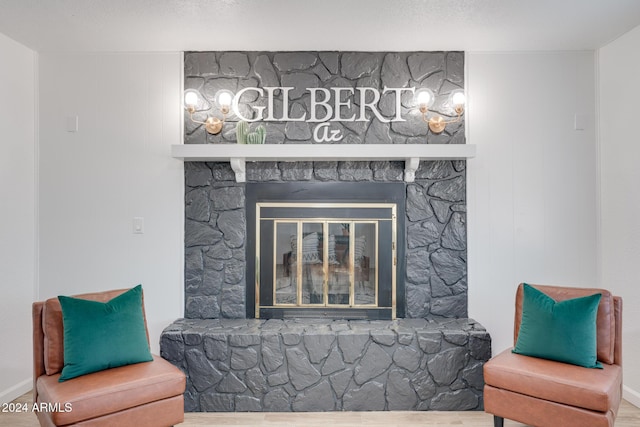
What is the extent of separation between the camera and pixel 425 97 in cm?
301

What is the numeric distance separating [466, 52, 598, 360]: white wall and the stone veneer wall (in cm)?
14

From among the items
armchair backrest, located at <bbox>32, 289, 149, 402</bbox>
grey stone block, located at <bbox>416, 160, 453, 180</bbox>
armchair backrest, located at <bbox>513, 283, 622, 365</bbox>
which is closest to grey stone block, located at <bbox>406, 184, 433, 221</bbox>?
grey stone block, located at <bbox>416, 160, 453, 180</bbox>

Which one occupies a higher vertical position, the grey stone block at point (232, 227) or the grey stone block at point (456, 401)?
the grey stone block at point (232, 227)

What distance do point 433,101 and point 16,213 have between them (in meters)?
3.13

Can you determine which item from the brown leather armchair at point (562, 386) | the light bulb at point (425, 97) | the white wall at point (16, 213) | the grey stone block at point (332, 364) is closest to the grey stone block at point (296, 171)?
the light bulb at point (425, 97)

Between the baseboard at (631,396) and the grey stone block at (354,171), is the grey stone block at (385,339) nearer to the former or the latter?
the grey stone block at (354,171)

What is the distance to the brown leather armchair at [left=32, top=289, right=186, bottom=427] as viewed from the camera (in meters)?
1.93

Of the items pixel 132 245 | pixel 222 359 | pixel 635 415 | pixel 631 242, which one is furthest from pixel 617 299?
pixel 132 245

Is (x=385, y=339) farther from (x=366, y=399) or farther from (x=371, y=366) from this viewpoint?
(x=366, y=399)

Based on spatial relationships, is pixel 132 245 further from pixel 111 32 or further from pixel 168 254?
pixel 111 32

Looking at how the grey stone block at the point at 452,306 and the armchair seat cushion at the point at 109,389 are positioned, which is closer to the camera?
the armchair seat cushion at the point at 109,389

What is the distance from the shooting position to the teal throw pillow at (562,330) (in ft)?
7.24

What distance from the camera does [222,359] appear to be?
2701 mm

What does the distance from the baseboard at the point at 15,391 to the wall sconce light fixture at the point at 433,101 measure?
11.3 feet
